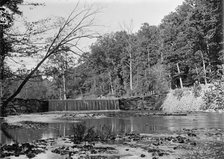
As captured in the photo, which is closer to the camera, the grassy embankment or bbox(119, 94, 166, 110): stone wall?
the grassy embankment

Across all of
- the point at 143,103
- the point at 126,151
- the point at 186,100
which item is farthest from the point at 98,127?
the point at 143,103

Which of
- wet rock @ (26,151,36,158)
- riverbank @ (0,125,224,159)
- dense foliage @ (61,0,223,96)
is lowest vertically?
riverbank @ (0,125,224,159)

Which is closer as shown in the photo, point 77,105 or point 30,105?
point 30,105

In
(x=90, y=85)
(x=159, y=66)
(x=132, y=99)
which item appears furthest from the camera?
(x=90, y=85)

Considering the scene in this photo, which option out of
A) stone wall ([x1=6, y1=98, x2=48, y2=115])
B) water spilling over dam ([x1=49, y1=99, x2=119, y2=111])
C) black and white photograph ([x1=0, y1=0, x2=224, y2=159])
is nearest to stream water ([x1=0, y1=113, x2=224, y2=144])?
black and white photograph ([x1=0, y1=0, x2=224, y2=159])

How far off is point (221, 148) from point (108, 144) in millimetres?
3530

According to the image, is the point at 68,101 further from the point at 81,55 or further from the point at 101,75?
the point at 81,55

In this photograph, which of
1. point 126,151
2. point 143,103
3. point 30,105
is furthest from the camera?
point 143,103

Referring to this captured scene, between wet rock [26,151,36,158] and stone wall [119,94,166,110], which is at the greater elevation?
stone wall [119,94,166,110]

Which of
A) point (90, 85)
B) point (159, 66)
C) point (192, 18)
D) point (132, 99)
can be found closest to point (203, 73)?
point (192, 18)

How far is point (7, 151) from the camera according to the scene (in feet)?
27.2

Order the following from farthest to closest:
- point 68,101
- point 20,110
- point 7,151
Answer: point 68,101 → point 20,110 → point 7,151

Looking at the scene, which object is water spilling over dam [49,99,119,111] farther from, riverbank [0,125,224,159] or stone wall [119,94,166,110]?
riverbank [0,125,224,159]

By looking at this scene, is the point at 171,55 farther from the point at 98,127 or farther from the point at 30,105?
the point at 98,127
